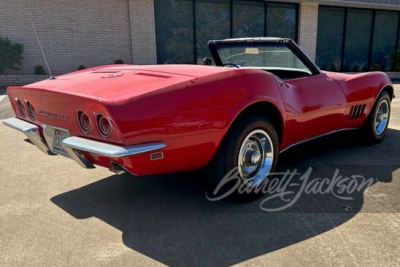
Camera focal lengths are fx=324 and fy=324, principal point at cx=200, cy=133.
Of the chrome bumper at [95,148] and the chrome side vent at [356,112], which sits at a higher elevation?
the chrome bumper at [95,148]

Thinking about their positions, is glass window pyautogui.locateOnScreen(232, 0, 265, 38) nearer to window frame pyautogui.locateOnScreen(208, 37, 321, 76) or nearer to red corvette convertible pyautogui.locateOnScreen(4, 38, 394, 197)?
window frame pyautogui.locateOnScreen(208, 37, 321, 76)

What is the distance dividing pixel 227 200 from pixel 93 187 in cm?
133

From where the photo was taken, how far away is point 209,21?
12188 millimetres

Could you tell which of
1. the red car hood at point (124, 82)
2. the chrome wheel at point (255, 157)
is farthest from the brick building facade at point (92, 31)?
the chrome wheel at point (255, 157)

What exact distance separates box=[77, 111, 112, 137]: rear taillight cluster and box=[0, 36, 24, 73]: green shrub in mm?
9425

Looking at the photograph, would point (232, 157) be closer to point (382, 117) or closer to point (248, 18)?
point (382, 117)

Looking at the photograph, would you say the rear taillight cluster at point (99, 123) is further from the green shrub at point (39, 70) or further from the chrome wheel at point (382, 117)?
the green shrub at point (39, 70)

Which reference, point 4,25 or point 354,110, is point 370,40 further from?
point 4,25

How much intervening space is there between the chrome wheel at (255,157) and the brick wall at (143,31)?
944 centimetres

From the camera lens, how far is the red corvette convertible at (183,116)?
6.84ft

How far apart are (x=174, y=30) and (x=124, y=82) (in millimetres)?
9922

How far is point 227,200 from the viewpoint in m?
2.76

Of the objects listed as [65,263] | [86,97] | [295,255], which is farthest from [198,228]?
[86,97]

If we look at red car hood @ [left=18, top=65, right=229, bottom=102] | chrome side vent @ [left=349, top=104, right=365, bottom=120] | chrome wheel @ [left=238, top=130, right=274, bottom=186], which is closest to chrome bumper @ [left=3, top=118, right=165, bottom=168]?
red car hood @ [left=18, top=65, right=229, bottom=102]
